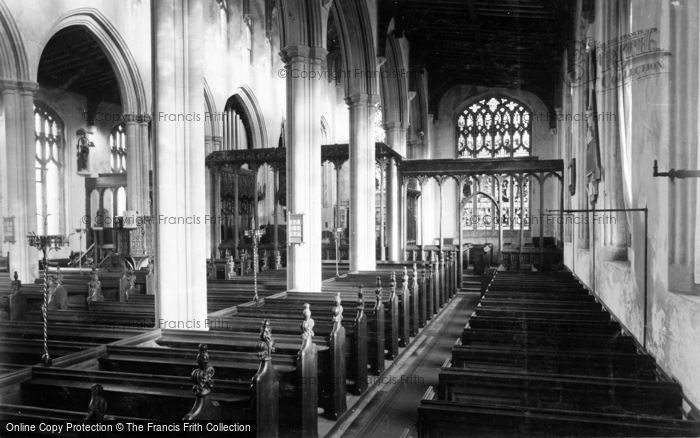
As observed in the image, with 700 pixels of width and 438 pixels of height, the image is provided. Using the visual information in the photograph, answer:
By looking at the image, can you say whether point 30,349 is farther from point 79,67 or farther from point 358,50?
point 79,67

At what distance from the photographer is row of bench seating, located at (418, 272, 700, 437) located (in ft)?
8.02

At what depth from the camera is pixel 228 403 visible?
10.8 feet

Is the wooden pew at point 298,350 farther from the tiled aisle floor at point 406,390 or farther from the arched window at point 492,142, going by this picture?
the arched window at point 492,142

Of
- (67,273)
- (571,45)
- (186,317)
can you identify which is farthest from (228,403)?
(571,45)

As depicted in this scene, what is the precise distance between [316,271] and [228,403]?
624 cm

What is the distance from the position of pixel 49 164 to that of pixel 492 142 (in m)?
16.9

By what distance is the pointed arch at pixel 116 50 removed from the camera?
12734mm

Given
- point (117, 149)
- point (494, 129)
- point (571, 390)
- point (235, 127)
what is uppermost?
point (494, 129)

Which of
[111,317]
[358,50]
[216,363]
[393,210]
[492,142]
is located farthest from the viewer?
[492,142]

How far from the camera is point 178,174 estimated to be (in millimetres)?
6027

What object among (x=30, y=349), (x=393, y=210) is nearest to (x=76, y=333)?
(x=30, y=349)

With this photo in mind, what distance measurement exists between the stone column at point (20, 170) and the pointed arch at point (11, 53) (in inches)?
8.4

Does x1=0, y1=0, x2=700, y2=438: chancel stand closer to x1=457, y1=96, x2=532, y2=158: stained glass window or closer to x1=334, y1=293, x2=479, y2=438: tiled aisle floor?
x1=334, y1=293, x2=479, y2=438: tiled aisle floor

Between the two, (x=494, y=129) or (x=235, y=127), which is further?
(x=494, y=129)
